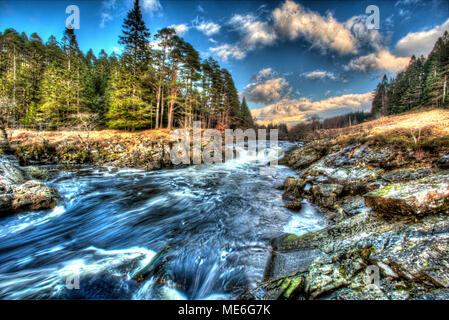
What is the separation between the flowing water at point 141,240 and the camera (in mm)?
3404

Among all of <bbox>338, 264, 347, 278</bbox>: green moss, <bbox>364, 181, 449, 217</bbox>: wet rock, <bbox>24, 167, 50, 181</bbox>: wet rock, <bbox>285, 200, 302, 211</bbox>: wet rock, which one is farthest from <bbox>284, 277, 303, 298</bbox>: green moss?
<bbox>24, 167, 50, 181</bbox>: wet rock

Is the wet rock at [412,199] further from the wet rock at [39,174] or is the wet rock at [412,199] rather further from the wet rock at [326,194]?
→ the wet rock at [39,174]

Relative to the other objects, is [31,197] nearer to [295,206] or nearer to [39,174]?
[39,174]

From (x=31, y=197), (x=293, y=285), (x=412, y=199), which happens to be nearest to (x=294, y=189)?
(x=412, y=199)

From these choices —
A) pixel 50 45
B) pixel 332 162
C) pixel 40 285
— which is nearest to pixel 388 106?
pixel 332 162

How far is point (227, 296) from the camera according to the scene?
127 inches

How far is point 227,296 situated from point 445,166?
7760 millimetres

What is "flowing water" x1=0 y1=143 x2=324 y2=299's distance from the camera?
3404 mm

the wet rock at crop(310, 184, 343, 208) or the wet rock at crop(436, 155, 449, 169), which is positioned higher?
the wet rock at crop(436, 155, 449, 169)

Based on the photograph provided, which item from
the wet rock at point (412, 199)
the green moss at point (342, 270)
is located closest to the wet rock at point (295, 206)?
the wet rock at point (412, 199)

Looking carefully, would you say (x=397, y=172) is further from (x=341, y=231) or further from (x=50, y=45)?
(x=50, y=45)

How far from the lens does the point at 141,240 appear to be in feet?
17.1

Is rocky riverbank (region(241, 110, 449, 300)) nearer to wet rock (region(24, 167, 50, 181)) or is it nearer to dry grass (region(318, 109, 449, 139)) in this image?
dry grass (region(318, 109, 449, 139))
